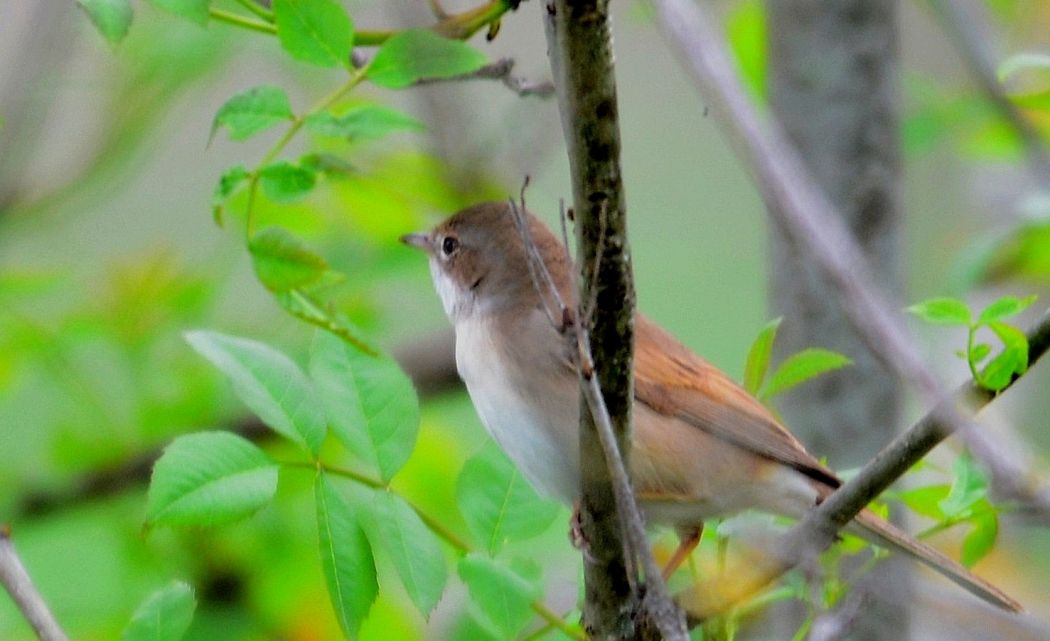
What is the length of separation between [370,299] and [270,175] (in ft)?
5.05

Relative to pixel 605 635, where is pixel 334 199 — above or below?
above

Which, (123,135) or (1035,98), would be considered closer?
(1035,98)

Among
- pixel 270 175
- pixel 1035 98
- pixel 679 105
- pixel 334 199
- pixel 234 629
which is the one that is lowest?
pixel 679 105

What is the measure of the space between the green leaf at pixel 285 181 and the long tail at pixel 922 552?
1302 millimetres

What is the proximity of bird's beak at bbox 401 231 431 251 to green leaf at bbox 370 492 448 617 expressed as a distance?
1541 millimetres

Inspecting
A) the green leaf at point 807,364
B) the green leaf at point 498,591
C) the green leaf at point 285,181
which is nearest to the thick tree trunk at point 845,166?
the green leaf at point 807,364

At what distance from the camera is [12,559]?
7.59ft

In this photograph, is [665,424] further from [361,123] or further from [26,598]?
[26,598]

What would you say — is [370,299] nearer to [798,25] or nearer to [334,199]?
[334,199]

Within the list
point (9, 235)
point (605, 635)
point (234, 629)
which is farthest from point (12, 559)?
point (9, 235)

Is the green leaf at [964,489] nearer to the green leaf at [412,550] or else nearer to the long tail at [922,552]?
the long tail at [922,552]

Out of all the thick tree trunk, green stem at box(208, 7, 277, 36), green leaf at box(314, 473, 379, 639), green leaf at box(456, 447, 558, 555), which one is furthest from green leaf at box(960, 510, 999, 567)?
green stem at box(208, 7, 277, 36)

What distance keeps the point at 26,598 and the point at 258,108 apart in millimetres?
966

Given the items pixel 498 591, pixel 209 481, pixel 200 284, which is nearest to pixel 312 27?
pixel 209 481
